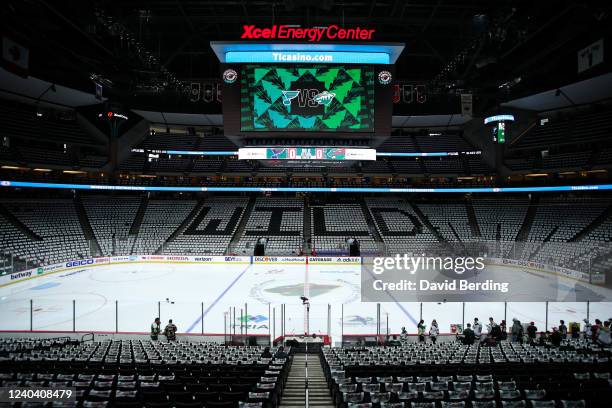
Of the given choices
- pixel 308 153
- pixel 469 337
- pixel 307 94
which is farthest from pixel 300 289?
pixel 307 94

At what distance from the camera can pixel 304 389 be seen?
27.0ft

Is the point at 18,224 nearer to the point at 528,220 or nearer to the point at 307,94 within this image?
the point at 307,94

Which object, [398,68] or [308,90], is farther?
[398,68]

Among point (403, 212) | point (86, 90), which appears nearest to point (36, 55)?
point (86, 90)

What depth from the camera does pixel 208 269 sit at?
32.8 meters

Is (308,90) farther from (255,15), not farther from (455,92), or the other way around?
(455,92)

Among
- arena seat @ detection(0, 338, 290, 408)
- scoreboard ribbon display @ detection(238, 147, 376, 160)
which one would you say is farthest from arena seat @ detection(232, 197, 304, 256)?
arena seat @ detection(0, 338, 290, 408)

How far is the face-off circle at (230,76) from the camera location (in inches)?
595

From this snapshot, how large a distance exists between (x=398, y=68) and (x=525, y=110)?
1736cm

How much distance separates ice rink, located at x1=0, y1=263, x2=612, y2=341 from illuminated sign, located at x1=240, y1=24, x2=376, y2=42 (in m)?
10.8

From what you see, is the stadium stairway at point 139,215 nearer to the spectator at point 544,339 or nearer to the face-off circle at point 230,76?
the face-off circle at point 230,76

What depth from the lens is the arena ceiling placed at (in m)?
18.4

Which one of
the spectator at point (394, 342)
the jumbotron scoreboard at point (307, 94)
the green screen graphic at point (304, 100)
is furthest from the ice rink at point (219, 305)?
the green screen graphic at point (304, 100)

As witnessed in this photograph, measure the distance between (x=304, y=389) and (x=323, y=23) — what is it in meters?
22.1
